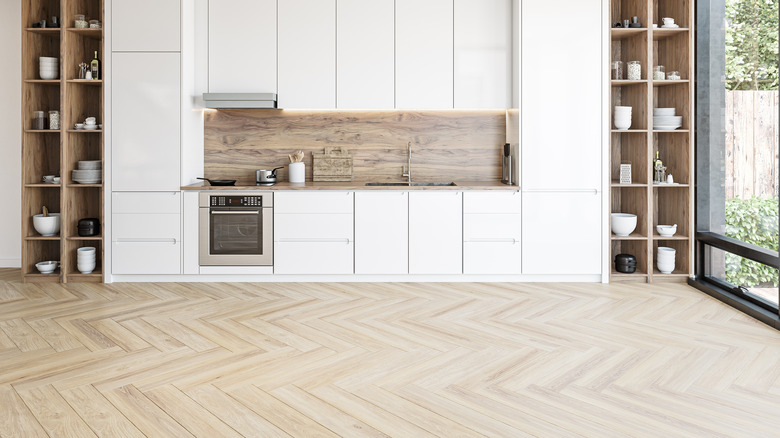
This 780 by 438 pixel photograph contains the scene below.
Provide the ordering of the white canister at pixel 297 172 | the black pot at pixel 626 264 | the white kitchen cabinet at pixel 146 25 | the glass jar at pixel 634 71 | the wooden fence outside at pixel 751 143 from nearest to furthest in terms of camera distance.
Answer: the wooden fence outside at pixel 751 143
the white kitchen cabinet at pixel 146 25
the glass jar at pixel 634 71
the black pot at pixel 626 264
the white canister at pixel 297 172

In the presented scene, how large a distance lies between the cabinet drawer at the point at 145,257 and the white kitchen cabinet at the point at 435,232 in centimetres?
197

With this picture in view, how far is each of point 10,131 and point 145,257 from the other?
1.99 meters

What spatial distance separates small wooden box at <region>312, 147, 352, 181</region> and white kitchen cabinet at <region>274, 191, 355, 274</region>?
2.04 feet

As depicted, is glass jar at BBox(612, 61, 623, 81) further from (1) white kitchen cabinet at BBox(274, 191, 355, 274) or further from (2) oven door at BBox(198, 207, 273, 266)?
(2) oven door at BBox(198, 207, 273, 266)

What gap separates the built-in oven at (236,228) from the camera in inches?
206

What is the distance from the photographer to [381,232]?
528 centimetres

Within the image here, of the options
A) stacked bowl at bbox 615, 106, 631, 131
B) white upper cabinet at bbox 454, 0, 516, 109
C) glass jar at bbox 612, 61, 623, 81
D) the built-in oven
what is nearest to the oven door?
the built-in oven

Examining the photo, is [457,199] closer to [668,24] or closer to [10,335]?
[668,24]

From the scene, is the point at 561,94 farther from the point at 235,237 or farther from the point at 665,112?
the point at 235,237

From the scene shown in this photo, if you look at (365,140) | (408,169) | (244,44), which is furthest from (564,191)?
(244,44)

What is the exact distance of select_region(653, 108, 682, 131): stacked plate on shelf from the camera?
207 inches

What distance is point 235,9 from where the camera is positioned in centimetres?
545

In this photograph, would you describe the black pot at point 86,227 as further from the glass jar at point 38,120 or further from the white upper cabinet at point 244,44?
the white upper cabinet at point 244,44

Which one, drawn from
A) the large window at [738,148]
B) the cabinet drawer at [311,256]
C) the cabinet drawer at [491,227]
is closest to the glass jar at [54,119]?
the cabinet drawer at [311,256]
